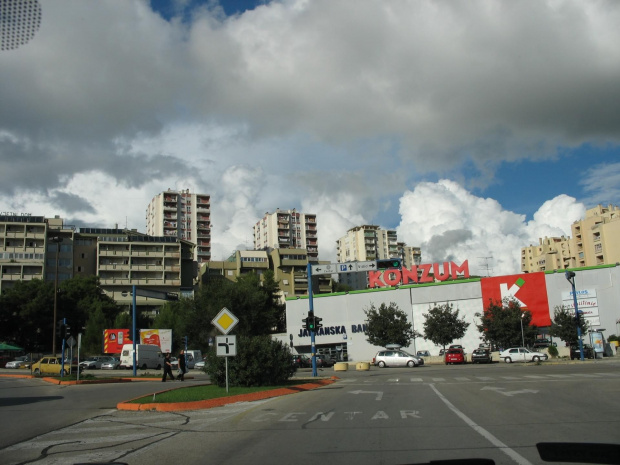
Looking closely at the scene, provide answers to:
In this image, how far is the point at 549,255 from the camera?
533 ft

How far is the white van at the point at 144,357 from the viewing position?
2089 inches

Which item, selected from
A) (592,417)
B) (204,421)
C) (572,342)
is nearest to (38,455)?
(204,421)

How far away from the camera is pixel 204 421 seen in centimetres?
1262

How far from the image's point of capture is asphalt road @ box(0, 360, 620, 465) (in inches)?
329

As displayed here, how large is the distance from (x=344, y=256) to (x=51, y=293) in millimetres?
131212

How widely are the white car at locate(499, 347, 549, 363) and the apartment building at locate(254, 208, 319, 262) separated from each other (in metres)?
113

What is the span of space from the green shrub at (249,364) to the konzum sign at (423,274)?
4795cm

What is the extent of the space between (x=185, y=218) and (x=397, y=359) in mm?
114567

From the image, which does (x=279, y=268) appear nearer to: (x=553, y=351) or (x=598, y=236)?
(x=598, y=236)

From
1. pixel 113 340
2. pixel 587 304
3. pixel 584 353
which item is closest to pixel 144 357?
pixel 113 340

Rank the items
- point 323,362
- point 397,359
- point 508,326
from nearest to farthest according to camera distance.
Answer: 1. point 397,359
2. point 323,362
3. point 508,326

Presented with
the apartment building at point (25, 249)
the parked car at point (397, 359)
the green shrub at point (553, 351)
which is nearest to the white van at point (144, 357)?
the parked car at point (397, 359)

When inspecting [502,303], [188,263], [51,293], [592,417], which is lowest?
[592,417]

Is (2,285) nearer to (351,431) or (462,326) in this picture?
(462,326)
